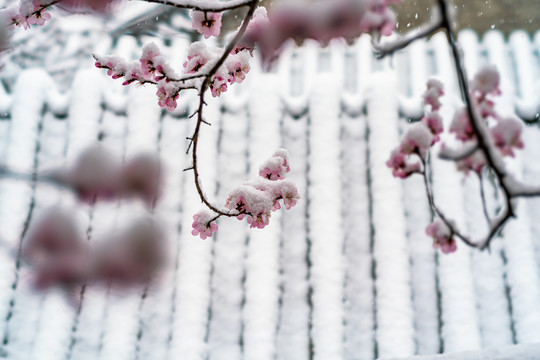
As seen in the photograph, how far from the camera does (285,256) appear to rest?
5.93ft

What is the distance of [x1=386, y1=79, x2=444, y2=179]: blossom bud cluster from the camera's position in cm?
87

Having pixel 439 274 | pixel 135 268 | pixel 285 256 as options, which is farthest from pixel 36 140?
pixel 439 274

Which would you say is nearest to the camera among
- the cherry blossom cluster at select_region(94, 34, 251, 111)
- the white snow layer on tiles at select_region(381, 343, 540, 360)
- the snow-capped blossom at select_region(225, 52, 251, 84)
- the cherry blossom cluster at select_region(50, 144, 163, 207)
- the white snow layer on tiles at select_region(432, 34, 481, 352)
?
the white snow layer on tiles at select_region(381, 343, 540, 360)

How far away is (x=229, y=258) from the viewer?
1.81 metres

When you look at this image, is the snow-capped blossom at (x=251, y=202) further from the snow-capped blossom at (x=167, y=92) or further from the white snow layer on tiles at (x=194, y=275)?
the white snow layer on tiles at (x=194, y=275)

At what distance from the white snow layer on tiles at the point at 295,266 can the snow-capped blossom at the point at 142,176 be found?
49 centimetres

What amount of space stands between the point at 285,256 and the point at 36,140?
106 cm

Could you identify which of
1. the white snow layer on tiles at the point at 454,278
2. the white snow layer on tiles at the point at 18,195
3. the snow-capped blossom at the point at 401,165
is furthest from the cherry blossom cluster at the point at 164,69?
the white snow layer on tiles at the point at 454,278

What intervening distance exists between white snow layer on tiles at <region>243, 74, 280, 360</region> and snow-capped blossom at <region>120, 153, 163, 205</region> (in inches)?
13.9

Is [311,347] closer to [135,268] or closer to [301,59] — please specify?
[135,268]

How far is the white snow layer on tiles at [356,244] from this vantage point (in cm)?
165

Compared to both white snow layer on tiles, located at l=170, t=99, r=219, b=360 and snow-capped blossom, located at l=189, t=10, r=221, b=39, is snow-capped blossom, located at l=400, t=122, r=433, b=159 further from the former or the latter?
white snow layer on tiles, located at l=170, t=99, r=219, b=360

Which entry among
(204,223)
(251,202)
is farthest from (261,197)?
(204,223)

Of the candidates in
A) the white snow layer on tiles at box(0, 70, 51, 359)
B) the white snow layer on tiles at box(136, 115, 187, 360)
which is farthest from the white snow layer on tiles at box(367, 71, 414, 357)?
the white snow layer on tiles at box(0, 70, 51, 359)
